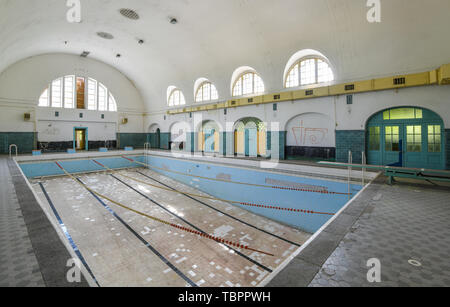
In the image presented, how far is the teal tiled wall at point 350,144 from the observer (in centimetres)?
820

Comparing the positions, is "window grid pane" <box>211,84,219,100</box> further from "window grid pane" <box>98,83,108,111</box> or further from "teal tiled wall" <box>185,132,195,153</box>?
"window grid pane" <box>98,83,108,111</box>

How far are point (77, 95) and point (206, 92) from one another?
9.95m

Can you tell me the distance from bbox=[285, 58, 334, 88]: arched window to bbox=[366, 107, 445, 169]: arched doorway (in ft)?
8.79

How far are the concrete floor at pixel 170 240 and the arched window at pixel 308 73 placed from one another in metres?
6.46

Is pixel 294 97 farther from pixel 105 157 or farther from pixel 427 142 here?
pixel 105 157

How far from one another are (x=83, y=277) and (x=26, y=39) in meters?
14.0

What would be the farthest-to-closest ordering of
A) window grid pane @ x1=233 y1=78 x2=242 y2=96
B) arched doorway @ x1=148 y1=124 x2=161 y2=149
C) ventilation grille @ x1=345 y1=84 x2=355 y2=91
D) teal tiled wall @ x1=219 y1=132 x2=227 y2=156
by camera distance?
arched doorway @ x1=148 y1=124 x2=161 y2=149 < teal tiled wall @ x1=219 y1=132 x2=227 y2=156 < window grid pane @ x1=233 y1=78 x2=242 y2=96 < ventilation grille @ x1=345 y1=84 x2=355 y2=91

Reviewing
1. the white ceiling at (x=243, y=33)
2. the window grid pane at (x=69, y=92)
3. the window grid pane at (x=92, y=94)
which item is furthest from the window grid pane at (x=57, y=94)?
the white ceiling at (x=243, y=33)

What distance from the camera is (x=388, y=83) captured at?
7328 millimetres

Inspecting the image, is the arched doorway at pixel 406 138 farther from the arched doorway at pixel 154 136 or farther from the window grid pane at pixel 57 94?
the window grid pane at pixel 57 94

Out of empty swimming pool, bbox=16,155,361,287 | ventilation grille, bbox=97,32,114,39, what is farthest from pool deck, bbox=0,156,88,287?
ventilation grille, bbox=97,32,114,39

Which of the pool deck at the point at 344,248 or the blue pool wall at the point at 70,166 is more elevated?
the blue pool wall at the point at 70,166

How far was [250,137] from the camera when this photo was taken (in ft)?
39.9

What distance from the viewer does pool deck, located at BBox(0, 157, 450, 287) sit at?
1854 millimetres
